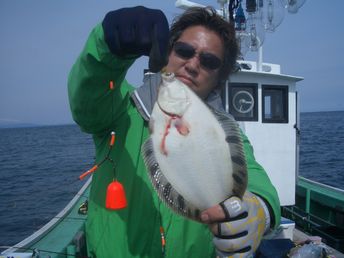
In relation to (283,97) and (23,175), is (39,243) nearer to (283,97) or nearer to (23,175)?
(283,97)

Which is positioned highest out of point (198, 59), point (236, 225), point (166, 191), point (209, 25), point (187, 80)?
point (209, 25)

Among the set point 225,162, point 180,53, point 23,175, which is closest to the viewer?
point 225,162

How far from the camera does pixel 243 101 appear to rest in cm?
653

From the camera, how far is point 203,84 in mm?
2326

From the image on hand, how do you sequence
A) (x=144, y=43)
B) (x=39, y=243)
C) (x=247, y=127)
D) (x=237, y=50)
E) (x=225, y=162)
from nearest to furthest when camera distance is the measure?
(x=144, y=43), (x=225, y=162), (x=237, y=50), (x=39, y=243), (x=247, y=127)

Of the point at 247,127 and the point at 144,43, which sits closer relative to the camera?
the point at 144,43

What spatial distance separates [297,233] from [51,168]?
21.4m

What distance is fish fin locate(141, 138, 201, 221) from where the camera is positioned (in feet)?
5.79

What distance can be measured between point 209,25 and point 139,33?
39.7 inches

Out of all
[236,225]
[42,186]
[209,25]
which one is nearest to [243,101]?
[209,25]

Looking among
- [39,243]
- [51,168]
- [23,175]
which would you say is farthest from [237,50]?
[51,168]

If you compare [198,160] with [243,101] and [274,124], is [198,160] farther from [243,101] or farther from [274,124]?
[274,124]

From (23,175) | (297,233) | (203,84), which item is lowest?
(23,175)

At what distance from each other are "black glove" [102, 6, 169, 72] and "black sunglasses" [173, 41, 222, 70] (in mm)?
572
